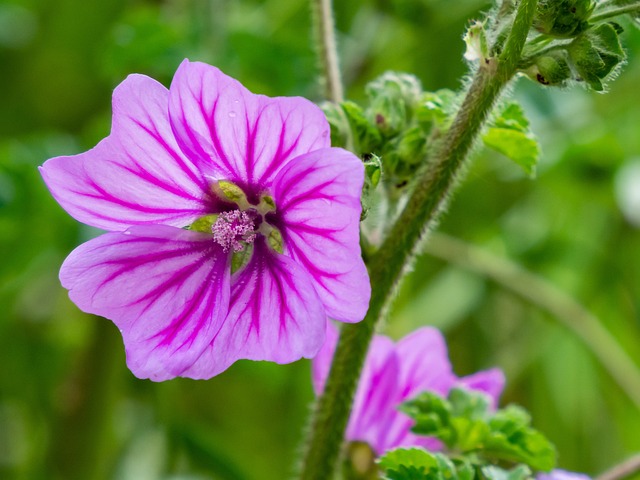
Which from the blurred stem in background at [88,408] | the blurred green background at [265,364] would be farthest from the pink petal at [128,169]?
the blurred stem in background at [88,408]

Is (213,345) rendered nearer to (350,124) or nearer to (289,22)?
(350,124)

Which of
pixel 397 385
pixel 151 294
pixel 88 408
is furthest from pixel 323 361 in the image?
pixel 88 408

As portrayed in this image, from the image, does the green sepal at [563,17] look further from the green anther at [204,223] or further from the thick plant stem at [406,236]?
the green anther at [204,223]

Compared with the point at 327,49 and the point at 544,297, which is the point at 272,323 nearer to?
the point at 327,49

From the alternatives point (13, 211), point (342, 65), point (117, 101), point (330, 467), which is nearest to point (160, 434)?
point (13, 211)

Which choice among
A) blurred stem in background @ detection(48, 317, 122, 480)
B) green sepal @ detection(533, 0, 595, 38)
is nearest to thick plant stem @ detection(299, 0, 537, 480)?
green sepal @ detection(533, 0, 595, 38)

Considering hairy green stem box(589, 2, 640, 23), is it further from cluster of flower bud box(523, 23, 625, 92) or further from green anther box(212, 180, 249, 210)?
green anther box(212, 180, 249, 210)

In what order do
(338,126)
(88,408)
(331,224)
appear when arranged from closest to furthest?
(331,224) < (338,126) < (88,408)
